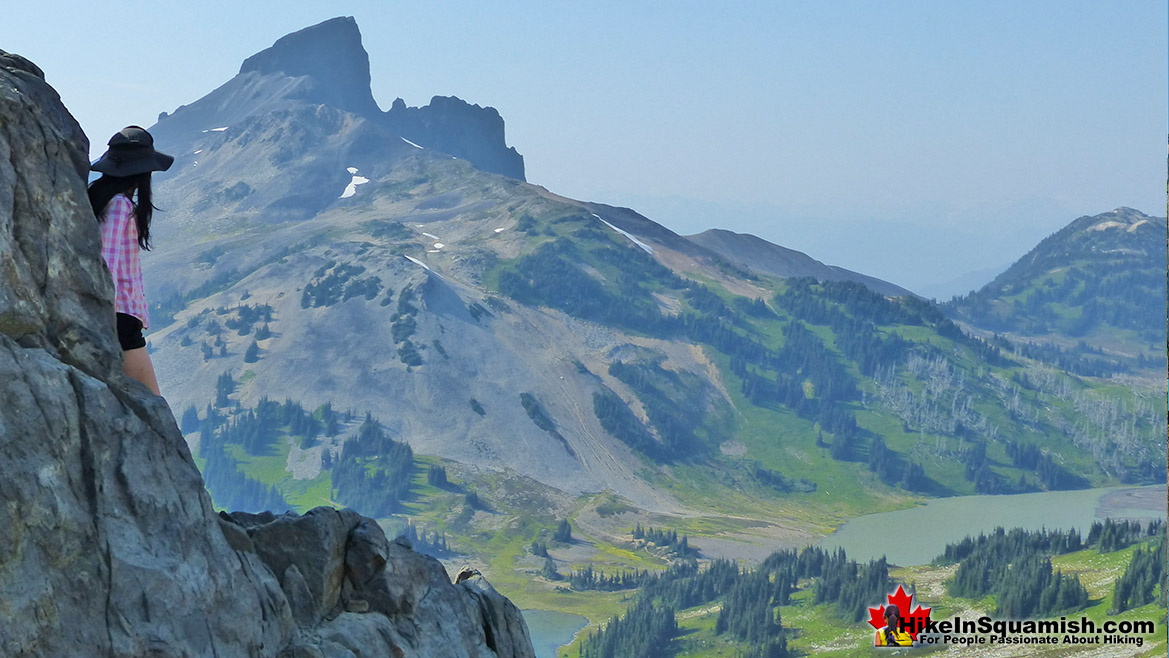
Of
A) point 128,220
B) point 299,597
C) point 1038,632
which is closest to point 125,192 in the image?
point 128,220

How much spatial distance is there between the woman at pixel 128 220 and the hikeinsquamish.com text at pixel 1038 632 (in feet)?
542

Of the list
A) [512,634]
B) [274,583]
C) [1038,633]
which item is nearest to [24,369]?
[274,583]

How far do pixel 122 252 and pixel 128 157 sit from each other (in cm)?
189

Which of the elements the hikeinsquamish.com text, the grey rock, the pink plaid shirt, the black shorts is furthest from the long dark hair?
the hikeinsquamish.com text

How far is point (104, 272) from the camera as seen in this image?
2228 centimetres

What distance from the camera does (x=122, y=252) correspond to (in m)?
22.8

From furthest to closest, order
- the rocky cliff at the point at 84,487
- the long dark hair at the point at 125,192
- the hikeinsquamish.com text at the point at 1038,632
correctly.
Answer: the hikeinsquamish.com text at the point at 1038,632, the long dark hair at the point at 125,192, the rocky cliff at the point at 84,487

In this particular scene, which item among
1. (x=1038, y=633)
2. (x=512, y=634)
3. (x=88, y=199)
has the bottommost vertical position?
(x=1038, y=633)

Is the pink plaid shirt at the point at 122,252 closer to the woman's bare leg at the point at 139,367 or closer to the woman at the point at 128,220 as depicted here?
the woman at the point at 128,220

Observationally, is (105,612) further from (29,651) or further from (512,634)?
(512,634)

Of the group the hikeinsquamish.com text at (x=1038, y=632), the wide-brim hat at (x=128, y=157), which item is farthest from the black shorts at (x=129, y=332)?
the hikeinsquamish.com text at (x=1038, y=632)

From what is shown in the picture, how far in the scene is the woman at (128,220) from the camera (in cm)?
2277

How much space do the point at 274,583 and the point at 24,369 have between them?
693 cm

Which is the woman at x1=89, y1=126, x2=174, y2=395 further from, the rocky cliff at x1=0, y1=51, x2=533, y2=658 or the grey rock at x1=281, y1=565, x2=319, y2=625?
the grey rock at x1=281, y1=565, x2=319, y2=625
